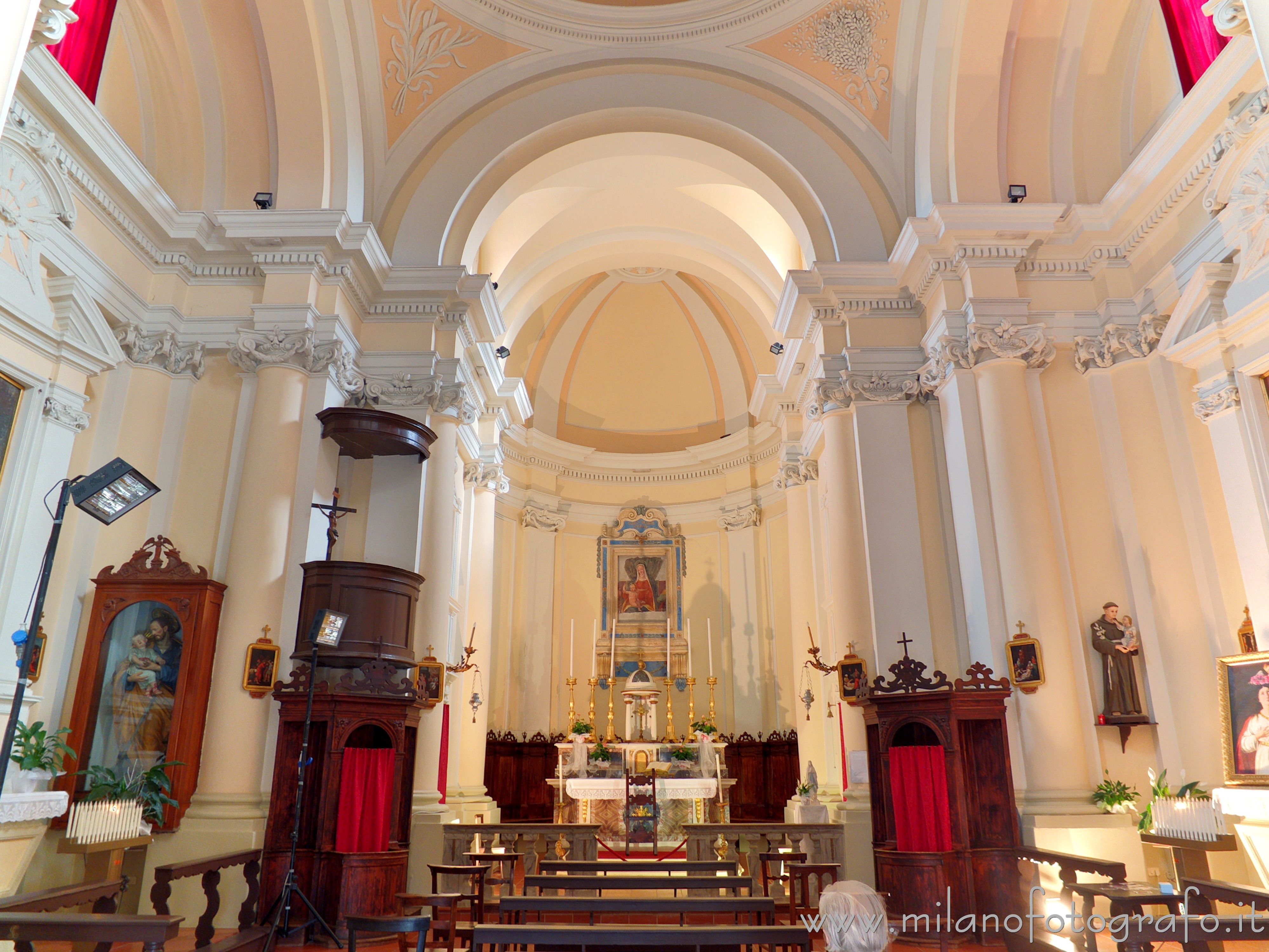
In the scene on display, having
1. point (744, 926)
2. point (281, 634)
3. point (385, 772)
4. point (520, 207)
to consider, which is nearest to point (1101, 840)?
point (744, 926)

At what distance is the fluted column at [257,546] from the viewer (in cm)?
799

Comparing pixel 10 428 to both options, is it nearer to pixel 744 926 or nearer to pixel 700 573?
pixel 744 926

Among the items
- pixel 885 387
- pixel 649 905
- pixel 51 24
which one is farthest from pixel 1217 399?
pixel 51 24

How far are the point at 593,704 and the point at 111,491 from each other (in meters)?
11.4

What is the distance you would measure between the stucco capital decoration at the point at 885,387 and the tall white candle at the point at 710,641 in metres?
7.09

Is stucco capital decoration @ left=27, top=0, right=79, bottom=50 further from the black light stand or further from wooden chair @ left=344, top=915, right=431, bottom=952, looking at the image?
wooden chair @ left=344, top=915, right=431, bottom=952

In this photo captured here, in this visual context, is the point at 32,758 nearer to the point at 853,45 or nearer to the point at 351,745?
the point at 351,745

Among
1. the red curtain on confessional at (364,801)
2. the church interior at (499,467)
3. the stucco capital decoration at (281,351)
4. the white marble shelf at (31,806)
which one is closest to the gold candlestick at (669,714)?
the church interior at (499,467)

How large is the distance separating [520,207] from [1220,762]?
11.5 meters

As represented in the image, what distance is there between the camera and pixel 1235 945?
6.08 m

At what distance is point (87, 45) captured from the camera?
26.4ft

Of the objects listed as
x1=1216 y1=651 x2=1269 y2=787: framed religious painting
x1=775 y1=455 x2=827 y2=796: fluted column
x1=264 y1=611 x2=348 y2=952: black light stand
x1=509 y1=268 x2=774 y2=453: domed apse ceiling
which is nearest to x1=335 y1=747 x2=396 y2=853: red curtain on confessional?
x1=264 y1=611 x2=348 y2=952: black light stand

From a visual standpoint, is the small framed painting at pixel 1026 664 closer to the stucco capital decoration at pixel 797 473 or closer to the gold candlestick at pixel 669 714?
the stucco capital decoration at pixel 797 473

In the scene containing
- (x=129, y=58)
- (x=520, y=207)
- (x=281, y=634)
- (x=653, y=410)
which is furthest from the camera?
(x=653, y=410)
